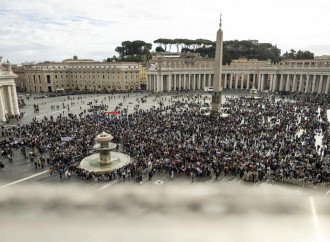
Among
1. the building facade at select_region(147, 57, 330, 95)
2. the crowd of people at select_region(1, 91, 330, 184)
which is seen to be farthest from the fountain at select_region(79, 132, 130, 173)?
the building facade at select_region(147, 57, 330, 95)

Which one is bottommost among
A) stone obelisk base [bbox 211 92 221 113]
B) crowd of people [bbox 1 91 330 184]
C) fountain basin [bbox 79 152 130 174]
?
fountain basin [bbox 79 152 130 174]

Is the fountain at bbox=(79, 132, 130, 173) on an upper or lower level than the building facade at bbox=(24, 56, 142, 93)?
Answer: lower

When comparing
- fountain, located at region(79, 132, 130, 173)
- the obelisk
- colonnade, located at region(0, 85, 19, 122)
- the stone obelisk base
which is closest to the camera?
fountain, located at region(79, 132, 130, 173)

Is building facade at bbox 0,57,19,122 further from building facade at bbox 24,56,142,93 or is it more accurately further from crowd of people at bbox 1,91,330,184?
building facade at bbox 24,56,142,93

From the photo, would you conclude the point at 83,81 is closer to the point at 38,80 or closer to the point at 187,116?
the point at 38,80

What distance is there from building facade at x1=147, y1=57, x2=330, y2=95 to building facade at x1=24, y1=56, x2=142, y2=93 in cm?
753

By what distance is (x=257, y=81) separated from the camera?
83750mm

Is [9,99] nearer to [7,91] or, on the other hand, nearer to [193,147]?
[7,91]

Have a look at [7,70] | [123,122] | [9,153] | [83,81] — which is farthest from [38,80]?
[9,153]

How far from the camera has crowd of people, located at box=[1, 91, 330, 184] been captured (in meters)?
17.5

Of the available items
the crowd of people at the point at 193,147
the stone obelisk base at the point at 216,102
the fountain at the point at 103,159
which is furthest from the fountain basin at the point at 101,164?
the stone obelisk base at the point at 216,102

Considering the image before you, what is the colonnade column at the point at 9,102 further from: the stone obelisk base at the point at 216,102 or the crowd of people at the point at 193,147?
the stone obelisk base at the point at 216,102

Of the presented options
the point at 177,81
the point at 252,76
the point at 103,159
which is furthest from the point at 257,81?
the point at 103,159

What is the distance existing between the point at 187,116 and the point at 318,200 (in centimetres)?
3120
